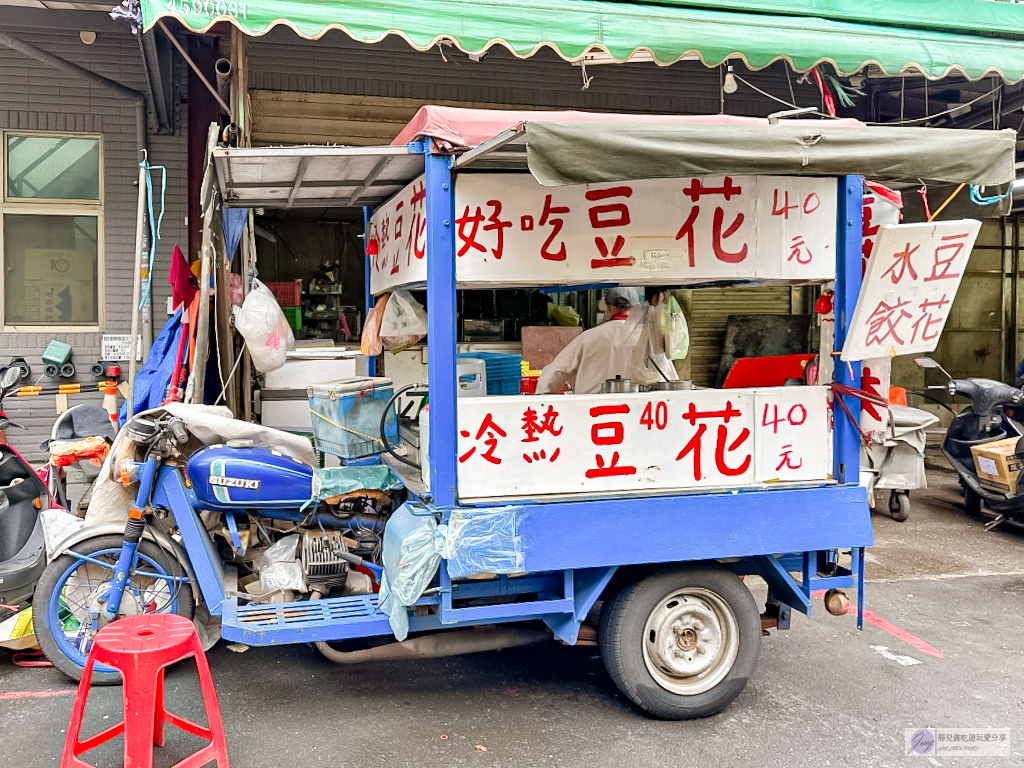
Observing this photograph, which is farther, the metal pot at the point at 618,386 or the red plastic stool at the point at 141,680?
the metal pot at the point at 618,386

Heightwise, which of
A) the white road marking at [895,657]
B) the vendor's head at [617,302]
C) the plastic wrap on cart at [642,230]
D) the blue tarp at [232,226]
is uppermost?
the blue tarp at [232,226]

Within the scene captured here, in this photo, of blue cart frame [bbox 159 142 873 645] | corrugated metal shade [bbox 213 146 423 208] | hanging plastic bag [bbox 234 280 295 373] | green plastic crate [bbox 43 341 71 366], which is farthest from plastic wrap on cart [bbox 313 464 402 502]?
green plastic crate [bbox 43 341 71 366]

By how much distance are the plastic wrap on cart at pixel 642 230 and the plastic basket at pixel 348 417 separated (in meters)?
0.77

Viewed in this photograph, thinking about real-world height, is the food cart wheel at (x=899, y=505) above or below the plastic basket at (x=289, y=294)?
below

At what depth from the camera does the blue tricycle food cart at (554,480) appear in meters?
3.63

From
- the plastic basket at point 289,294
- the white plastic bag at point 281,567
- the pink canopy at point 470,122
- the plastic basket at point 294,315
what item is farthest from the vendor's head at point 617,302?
the plastic basket at point 289,294

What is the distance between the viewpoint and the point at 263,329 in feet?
18.2

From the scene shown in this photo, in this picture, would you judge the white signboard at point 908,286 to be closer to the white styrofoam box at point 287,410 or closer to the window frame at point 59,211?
the white styrofoam box at point 287,410

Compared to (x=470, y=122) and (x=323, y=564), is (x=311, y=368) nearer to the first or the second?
(x=323, y=564)

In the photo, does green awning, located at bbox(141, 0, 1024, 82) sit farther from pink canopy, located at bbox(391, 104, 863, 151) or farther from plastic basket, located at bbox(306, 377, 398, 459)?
plastic basket, located at bbox(306, 377, 398, 459)

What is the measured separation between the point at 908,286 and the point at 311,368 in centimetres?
496

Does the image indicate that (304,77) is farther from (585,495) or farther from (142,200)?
(585,495)

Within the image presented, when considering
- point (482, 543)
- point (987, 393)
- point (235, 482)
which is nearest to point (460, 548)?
point (482, 543)

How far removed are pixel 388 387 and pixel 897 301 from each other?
2.64 metres
